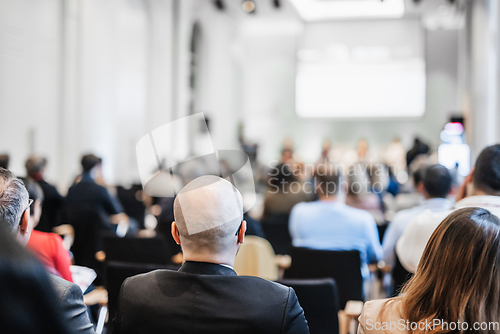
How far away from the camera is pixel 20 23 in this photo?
21.5 ft

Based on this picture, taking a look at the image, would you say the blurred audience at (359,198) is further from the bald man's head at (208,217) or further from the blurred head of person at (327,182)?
the bald man's head at (208,217)

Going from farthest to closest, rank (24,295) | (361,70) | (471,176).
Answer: (361,70) → (471,176) → (24,295)

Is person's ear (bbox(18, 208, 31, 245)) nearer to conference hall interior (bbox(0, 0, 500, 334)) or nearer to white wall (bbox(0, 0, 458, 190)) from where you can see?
conference hall interior (bbox(0, 0, 500, 334))

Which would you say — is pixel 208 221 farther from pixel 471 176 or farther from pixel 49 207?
pixel 49 207

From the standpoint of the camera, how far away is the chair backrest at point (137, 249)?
3.04 meters

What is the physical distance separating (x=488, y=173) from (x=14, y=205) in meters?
1.96

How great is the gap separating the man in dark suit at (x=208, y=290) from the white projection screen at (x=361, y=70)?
1301 centimetres

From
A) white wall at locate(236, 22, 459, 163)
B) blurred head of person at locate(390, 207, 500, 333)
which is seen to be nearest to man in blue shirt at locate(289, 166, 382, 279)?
blurred head of person at locate(390, 207, 500, 333)

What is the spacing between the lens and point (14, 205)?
1.40 m

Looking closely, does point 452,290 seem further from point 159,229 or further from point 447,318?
point 159,229

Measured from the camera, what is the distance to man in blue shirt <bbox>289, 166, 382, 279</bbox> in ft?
10.6

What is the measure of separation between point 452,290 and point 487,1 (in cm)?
1028

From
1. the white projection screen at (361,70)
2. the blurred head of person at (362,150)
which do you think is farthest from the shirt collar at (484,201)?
the white projection screen at (361,70)
